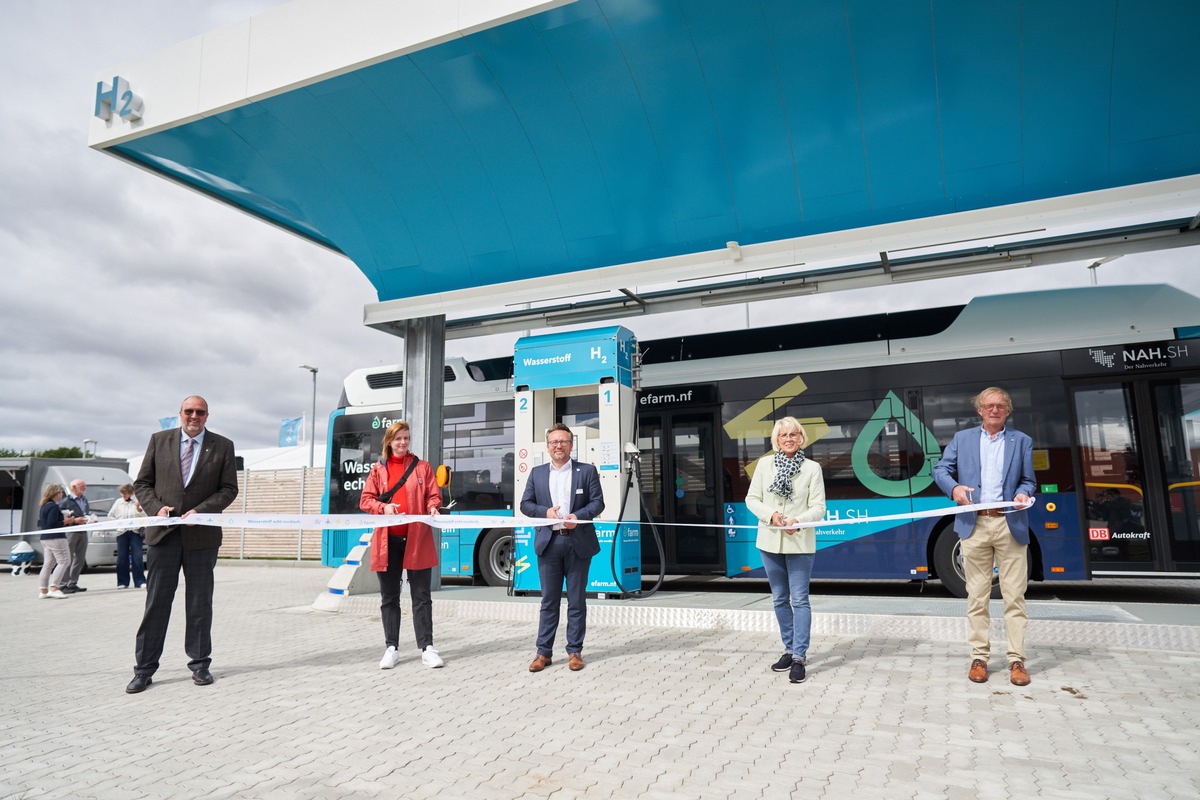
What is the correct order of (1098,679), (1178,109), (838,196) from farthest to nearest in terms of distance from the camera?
(838,196), (1178,109), (1098,679)

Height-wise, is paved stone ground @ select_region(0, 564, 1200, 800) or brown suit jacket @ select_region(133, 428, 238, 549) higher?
brown suit jacket @ select_region(133, 428, 238, 549)

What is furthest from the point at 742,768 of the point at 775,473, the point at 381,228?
the point at 381,228

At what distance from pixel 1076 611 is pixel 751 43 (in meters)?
5.77

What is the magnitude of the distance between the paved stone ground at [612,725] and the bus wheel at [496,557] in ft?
14.0

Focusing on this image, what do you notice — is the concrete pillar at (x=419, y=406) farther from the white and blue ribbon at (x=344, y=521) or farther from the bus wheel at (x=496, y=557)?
the white and blue ribbon at (x=344, y=521)

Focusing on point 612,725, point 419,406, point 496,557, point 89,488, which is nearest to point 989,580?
point 612,725

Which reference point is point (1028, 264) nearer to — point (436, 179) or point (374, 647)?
point (436, 179)

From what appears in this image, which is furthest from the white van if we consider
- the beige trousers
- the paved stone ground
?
the beige trousers

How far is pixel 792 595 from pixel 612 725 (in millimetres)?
1890

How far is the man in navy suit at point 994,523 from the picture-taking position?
203 inches

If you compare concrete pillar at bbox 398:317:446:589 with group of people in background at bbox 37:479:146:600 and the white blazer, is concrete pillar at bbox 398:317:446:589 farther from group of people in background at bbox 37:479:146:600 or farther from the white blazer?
group of people in background at bbox 37:479:146:600

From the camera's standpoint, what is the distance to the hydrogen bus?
324 inches

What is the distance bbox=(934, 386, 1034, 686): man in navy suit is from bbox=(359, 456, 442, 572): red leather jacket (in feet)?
12.6

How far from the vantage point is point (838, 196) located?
7941mm
